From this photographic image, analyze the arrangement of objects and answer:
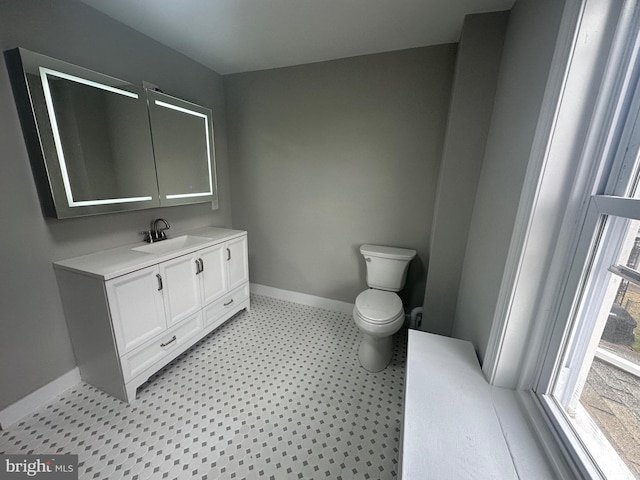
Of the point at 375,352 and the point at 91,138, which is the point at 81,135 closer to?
the point at 91,138

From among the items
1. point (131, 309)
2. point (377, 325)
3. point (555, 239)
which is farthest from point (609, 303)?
point (131, 309)

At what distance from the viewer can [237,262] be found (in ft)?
7.27

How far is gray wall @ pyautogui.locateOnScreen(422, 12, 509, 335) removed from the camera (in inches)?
55.0

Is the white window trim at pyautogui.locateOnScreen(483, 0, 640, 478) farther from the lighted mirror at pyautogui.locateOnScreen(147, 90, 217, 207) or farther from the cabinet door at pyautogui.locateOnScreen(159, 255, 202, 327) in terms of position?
the lighted mirror at pyautogui.locateOnScreen(147, 90, 217, 207)

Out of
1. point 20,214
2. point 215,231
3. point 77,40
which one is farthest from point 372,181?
point 20,214

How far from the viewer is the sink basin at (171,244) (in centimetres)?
174

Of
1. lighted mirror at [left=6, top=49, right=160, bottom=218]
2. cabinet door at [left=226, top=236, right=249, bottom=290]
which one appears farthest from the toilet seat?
lighted mirror at [left=6, top=49, right=160, bottom=218]

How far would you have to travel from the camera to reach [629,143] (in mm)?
624

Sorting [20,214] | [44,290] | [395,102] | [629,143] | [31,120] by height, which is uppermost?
[395,102]

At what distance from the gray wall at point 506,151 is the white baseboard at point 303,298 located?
3.91ft

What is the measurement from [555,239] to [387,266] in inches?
49.2

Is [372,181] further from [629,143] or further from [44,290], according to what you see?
[44,290]

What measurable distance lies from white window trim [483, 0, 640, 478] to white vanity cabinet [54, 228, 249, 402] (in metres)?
1.83

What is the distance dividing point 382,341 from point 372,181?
132 cm
